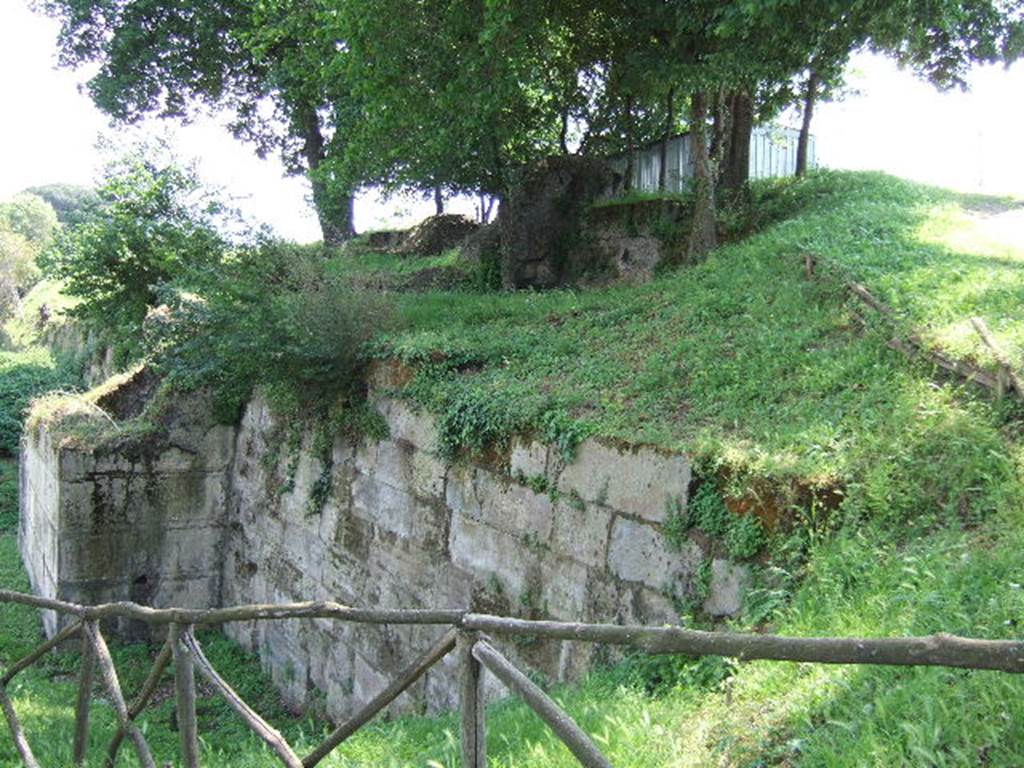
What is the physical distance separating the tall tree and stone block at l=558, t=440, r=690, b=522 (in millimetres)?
13071

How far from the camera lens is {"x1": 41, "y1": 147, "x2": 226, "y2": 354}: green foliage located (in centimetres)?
1349

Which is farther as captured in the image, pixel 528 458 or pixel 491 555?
pixel 491 555

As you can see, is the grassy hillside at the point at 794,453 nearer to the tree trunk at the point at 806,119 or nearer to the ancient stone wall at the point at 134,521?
the ancient stone wall at the point at 134,521

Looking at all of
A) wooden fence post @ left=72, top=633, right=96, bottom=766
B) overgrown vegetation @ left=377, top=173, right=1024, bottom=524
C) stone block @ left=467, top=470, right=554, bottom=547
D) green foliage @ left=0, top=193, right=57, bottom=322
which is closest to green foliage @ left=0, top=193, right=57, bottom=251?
green foliage @ left=0, top=193, right=57, bottom=322

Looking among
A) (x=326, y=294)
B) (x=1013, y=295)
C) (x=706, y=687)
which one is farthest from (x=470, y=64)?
(x=706, y=687)

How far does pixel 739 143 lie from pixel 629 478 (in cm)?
847

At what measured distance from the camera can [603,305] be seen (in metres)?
8.98

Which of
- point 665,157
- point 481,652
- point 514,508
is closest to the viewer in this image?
point 481,652

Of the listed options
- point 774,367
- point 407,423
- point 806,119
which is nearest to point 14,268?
point 806,119

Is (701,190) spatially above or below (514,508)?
above

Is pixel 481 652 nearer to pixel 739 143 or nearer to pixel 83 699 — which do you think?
pixel 83 699

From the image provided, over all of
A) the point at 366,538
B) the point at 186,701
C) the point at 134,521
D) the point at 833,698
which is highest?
the point at 833,698

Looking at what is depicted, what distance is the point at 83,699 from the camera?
13.6ft

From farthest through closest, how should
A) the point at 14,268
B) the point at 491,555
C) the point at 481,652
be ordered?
the point at 14,268
the point at 491,555
the point at 481,652
